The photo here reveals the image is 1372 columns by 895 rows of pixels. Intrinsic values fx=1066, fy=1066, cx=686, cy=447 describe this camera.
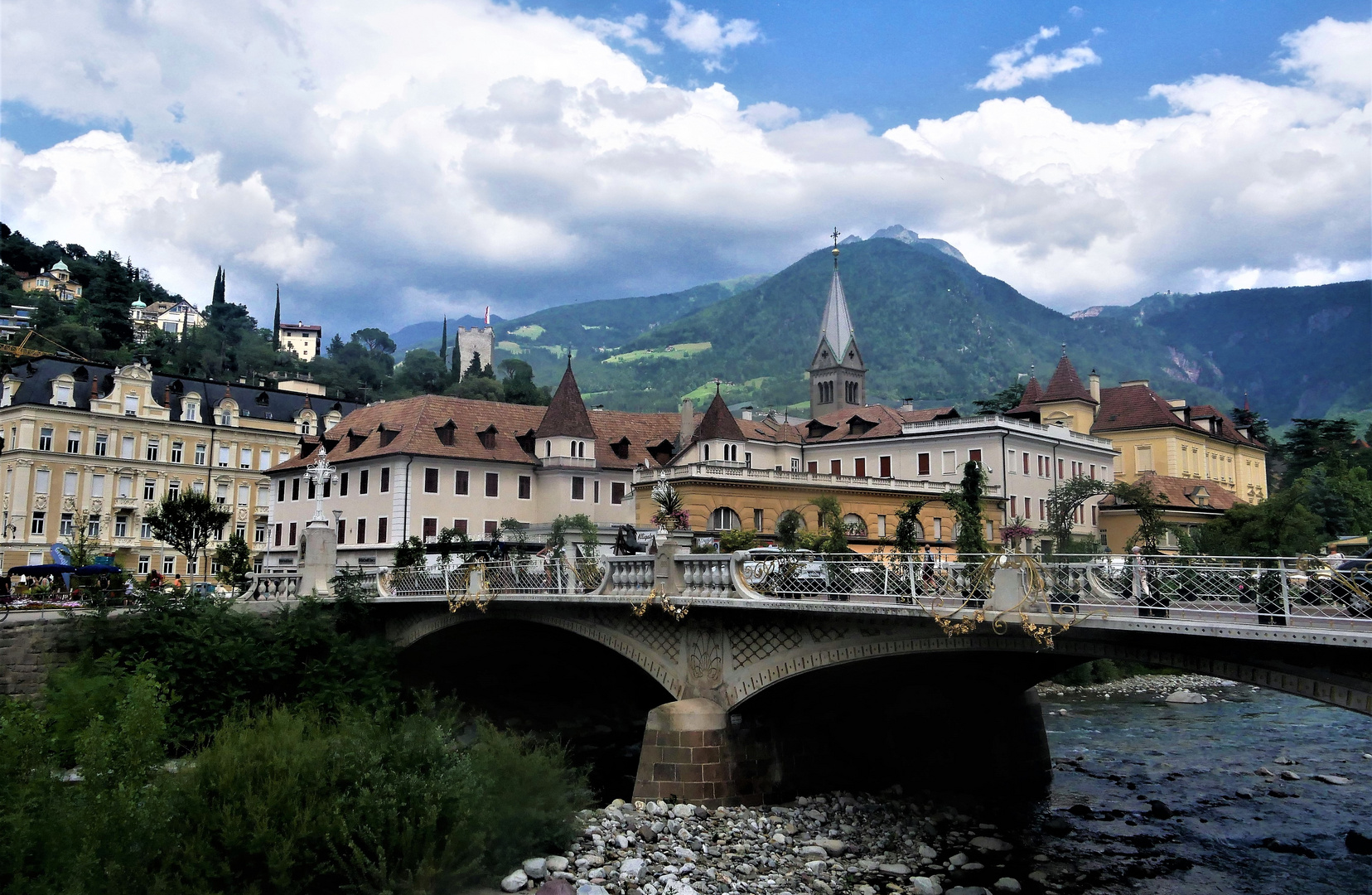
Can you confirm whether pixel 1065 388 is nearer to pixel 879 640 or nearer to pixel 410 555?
pixel 410 555

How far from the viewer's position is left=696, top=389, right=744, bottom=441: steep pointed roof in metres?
67.1

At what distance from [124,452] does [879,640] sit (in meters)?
73.1

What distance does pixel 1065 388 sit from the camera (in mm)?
88375

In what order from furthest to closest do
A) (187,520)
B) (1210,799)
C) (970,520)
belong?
(187,520), (970,520), (1210,799)

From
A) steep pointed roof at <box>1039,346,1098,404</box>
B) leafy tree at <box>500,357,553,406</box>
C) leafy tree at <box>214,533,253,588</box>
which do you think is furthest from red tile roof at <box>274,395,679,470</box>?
leafy tree at <box>500,357,553,406</box>

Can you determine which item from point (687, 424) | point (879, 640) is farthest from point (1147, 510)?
point (879, 640)

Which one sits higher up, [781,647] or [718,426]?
[718,426]

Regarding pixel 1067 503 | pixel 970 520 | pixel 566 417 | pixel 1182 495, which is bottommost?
pixel 970 520

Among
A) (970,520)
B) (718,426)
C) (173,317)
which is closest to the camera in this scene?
(970,520)

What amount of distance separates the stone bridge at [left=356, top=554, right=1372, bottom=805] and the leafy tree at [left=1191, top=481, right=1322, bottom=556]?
37.0m

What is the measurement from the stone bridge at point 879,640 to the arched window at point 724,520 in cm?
2558

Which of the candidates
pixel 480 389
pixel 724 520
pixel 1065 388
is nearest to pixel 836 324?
pixel 1065 388

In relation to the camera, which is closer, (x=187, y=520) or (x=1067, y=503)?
(x=187, y=520)

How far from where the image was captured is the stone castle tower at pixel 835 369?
10806 centimetres
